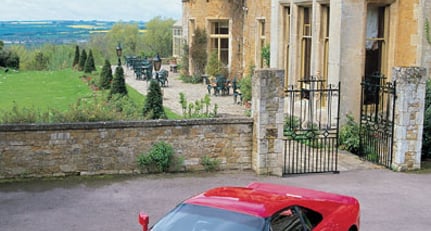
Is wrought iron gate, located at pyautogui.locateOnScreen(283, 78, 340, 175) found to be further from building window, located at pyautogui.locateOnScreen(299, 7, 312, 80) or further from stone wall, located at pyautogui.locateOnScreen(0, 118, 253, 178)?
building window, located at pyautogui.locateOnScreen(299, 7, 312, 80)

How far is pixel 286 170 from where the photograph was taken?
12.6 meters

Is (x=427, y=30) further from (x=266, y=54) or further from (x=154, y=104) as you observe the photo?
(x=266, y=54)

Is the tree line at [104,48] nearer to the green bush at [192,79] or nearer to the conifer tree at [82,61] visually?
the conifer tree at [82,61]

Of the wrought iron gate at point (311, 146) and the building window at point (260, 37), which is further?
the building window at point (260, 37)

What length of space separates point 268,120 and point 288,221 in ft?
20.1

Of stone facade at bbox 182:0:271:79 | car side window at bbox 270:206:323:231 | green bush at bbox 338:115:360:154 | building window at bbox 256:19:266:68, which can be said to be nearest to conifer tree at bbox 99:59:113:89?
stone facade at bbox 182:0:271:79

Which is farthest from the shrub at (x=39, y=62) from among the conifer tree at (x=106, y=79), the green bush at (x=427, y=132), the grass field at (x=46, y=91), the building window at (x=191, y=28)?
the green bush at (x=427, y=132)

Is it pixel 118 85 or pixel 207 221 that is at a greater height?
pixel 118 85

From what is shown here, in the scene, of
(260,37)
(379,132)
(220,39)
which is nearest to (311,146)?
(379,132)

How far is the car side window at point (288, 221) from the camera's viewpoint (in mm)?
5770

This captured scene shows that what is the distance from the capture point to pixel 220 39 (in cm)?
2978

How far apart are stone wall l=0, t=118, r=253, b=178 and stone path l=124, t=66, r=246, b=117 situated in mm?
6484

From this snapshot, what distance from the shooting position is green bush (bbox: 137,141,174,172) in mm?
11938

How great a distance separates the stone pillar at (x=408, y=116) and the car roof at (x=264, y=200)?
590 cm
